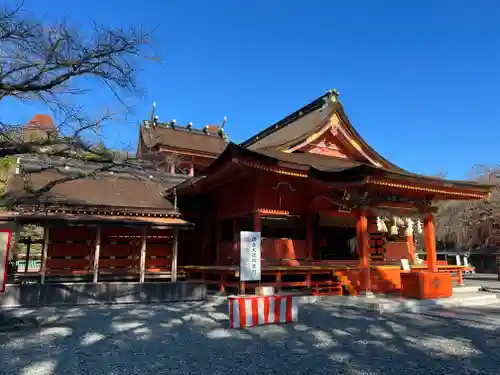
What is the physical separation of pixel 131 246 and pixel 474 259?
41.2m

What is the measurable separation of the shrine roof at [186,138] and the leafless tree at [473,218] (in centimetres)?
1573

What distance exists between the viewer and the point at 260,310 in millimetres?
8578

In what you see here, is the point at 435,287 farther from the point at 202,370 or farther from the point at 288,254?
the point at 202,370

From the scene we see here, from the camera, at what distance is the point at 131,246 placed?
15.7 m

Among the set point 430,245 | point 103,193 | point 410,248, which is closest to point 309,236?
point 430,245

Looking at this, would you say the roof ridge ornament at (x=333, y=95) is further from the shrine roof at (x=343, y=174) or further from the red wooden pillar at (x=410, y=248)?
the red wooden pillar at (x=410, y=248)

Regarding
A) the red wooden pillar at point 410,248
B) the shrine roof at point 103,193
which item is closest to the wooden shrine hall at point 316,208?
the red wooden pillar at point 410,248

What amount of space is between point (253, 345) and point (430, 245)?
32.2 ft

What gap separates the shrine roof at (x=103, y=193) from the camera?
43.3ft

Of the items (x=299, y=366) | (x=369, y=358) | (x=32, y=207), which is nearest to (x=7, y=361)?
(x=299, y=366)

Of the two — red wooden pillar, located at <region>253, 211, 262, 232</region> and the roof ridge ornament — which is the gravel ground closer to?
red wooden pillar, located at <region>253, 211, 262, 232</region>

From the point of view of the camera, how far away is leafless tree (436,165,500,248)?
23.8 meters

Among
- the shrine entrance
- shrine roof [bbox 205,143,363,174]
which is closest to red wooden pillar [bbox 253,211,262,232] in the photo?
shrine roof [bbox 205,143,363,174]

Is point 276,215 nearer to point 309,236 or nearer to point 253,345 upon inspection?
point 309,236
